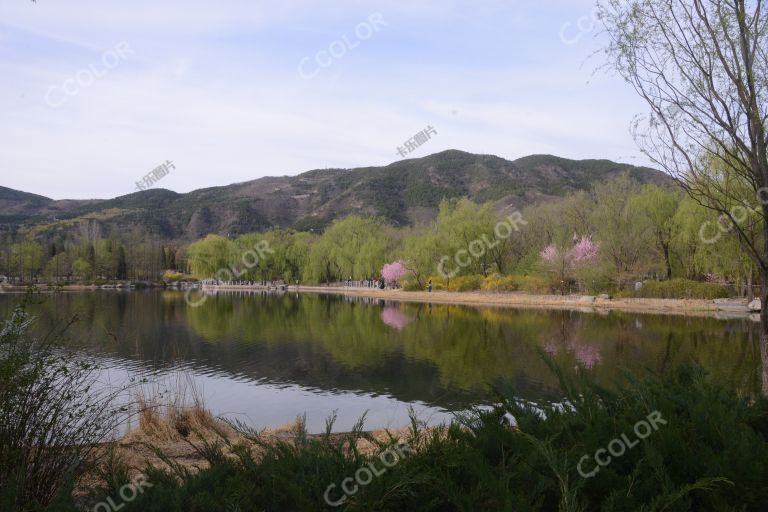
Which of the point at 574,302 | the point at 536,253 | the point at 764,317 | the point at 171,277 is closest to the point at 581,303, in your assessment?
the point at 574,302

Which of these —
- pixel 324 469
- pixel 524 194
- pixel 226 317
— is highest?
pixel 524 194

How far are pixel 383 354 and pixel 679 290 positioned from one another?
23477 mm

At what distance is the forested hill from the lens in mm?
142000

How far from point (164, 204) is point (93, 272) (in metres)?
106

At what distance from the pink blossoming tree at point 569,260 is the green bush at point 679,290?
13.7 feet

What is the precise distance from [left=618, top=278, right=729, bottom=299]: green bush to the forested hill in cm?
8934

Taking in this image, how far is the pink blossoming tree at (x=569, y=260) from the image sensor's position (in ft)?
133

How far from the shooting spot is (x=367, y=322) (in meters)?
30.4

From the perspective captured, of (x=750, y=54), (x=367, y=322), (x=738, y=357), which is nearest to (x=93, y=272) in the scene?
(x=367, y=322)

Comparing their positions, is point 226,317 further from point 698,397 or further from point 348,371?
point 698,397

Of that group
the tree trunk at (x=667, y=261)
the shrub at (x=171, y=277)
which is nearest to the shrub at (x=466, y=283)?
the tree trunk at (x=667, y=261)

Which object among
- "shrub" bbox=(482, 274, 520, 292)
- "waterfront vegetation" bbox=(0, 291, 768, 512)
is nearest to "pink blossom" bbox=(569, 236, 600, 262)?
"shrub" bbox=(482, 274, 520, 292)

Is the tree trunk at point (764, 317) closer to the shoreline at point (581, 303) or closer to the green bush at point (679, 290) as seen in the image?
the shoreline at point (581, 303)

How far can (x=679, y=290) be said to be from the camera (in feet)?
114
